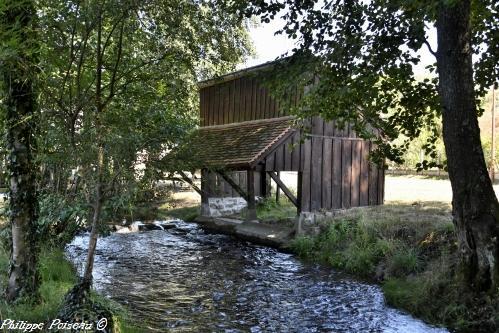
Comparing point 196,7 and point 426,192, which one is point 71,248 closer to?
point 196,7

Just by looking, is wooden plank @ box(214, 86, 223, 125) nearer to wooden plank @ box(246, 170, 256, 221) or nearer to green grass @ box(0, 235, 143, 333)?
wooden plank @ box(246, 170, 256, 221)

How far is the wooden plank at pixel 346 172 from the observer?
50.9 feet

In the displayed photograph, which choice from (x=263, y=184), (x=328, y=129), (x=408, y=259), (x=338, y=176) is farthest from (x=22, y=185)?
(x=263, y=184)

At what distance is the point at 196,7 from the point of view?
6508 millimetres

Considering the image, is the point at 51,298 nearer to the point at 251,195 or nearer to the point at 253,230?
the point at 253,230

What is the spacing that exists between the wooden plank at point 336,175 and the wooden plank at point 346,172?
0.51ft

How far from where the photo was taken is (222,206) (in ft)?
58.9

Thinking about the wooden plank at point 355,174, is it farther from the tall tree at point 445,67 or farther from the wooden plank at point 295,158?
the tall tree at point 445,67

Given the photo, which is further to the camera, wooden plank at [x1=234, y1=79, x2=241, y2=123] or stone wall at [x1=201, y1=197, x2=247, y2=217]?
stone wall at [x1=201, y1=197, x2=247, y2=217]

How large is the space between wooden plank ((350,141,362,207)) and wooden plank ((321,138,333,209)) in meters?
1.15

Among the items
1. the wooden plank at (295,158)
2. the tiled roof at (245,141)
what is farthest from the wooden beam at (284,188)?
the tiled roof at (245,141)

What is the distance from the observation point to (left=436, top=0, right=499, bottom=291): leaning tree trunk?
21.2ft

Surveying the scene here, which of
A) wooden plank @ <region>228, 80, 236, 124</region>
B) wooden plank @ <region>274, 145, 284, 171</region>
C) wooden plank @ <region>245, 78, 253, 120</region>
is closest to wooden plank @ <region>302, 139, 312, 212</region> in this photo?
wooden plank @ <region>274, 145, 284, 171</region>

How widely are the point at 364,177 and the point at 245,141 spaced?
4.82 meters
